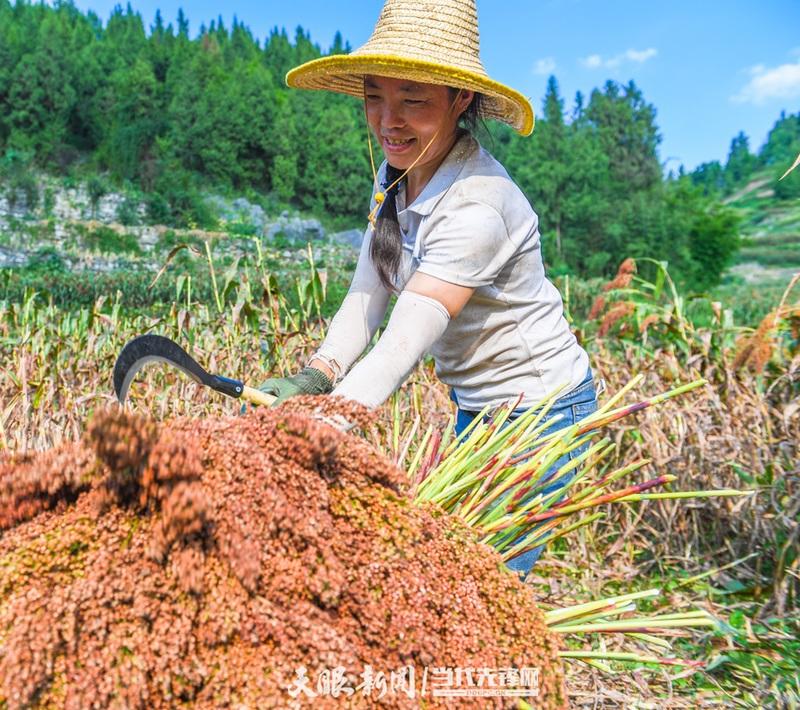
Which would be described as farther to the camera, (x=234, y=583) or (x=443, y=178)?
(x=443, y=178)

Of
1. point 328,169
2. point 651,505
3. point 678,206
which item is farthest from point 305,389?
point 678,206

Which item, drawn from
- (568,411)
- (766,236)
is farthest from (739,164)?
(568,411)

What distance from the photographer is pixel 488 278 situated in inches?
50.8

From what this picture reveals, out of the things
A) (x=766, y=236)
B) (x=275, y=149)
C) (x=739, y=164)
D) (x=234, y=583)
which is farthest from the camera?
(x=739, y=164)

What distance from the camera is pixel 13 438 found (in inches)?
94.1

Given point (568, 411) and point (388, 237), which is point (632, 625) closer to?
point (568, 411)

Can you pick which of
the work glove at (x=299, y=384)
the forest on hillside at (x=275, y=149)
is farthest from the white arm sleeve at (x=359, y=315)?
the forest on hillside at (x=275, y=149)

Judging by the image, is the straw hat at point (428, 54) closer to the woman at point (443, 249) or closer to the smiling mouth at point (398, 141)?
the woman at point (443, 249)

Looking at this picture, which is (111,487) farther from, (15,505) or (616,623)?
(616,623)

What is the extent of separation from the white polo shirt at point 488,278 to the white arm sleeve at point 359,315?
0.08 metres

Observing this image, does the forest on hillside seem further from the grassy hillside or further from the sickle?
the sickle

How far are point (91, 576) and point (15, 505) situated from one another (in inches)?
5.5

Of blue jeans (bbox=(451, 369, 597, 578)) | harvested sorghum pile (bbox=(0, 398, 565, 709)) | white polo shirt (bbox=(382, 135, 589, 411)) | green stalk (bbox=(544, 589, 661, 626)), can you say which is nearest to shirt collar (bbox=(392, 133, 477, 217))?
white polo shirt (bbox=(382, 135, 589, 411))

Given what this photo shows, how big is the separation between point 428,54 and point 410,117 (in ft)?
0.38
